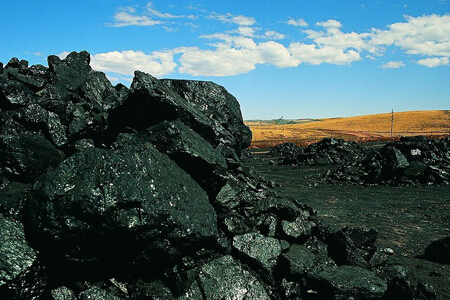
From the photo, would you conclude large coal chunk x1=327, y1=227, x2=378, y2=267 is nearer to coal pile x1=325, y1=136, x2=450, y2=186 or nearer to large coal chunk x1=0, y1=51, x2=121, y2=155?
large coal chunk x1=0, y1=51, x2=121, y2=155

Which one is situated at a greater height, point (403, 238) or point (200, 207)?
point (200, 207)

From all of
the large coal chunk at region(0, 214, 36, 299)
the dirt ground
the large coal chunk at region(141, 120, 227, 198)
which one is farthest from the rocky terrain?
the large coal chunk at region(0, 214, 36, 299)

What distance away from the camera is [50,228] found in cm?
590

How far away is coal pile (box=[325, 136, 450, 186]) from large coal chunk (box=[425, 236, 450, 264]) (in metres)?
12.0

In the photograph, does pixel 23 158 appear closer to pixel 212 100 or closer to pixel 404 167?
pixel 212 100

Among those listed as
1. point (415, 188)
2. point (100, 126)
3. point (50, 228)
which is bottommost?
point (415, 188)

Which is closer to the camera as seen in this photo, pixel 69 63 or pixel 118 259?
pixel 118 259

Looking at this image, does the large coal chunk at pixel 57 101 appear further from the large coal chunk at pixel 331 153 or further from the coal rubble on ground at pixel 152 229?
the large coal chunk at pixel 331 153

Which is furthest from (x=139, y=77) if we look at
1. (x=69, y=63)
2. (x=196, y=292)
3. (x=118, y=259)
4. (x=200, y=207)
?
(x=69, y=63)

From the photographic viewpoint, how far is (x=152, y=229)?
6098 millimetres

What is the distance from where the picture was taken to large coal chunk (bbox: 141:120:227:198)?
745 cm

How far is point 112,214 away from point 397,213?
12402 millimetres

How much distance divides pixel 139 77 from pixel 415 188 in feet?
57.4

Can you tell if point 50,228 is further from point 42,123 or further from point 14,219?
point 42,123
